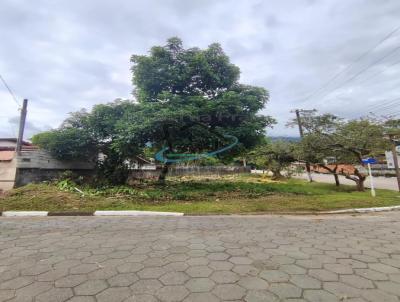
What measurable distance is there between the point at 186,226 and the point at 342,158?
40.6 feet

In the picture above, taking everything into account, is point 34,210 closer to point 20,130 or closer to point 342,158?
point 20,130

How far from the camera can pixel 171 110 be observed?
1091 cm

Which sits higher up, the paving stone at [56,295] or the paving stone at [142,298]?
the paving stone at [56,295]

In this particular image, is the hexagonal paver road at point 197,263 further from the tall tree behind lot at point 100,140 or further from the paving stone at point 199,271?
the tall tree behind lot at point 100,140

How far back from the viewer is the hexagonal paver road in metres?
2.68

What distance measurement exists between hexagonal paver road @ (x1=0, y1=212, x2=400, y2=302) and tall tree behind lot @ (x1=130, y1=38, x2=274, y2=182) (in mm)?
7017

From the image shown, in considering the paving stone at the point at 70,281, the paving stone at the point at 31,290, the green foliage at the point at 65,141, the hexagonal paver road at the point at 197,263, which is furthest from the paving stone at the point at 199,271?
the green foliage at the point at 65,141

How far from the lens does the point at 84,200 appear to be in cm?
893

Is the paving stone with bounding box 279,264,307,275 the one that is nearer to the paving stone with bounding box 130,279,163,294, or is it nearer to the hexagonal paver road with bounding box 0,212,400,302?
the hexagonal paver road with bounding box 0,212,400,302

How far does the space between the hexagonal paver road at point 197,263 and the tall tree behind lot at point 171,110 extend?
6.57 meters

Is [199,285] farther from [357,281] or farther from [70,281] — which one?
[357,281]

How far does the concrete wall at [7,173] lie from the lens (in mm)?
10883

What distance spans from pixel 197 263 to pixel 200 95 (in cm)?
994

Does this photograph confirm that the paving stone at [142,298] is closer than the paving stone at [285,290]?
Yes
